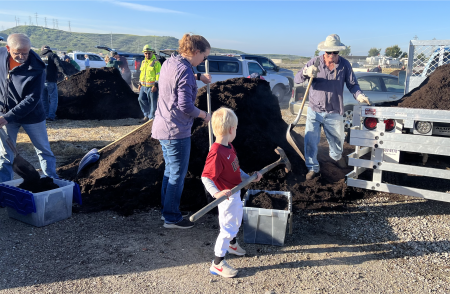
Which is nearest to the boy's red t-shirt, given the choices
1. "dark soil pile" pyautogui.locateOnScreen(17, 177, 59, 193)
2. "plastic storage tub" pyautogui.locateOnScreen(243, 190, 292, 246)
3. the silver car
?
"plastic storage tub" pyautogui.locateOnScreen(243, 190, 292, 246)

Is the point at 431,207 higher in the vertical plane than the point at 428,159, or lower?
lower

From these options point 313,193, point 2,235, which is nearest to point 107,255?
point 2,235

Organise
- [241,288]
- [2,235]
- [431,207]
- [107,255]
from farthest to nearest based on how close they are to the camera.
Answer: [431,207] → [2,235] → [107,255] → [241,288]

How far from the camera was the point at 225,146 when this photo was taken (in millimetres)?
2984

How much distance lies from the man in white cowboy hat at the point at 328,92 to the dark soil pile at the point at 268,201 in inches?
50.0

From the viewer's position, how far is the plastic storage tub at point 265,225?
11.5 feet

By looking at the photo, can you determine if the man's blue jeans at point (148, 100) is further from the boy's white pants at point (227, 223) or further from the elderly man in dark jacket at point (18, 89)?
the boy's white pants at point (227, 223)

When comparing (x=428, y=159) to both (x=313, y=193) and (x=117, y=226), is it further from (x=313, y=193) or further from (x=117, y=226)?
A: (x=117, y=226)

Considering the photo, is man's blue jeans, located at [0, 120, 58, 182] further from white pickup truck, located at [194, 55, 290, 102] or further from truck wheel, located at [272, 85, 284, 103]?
truck wheel, located at [272, 85, 284, 103]

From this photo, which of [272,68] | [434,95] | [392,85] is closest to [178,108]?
[434,95]

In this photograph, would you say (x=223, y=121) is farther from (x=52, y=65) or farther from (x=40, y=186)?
(x=52, y=65)

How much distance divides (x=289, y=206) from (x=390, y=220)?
148 cm

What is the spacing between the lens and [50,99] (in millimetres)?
10273

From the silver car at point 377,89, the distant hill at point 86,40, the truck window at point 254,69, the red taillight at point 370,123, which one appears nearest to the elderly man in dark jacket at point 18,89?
the red taillight at point 370,123
